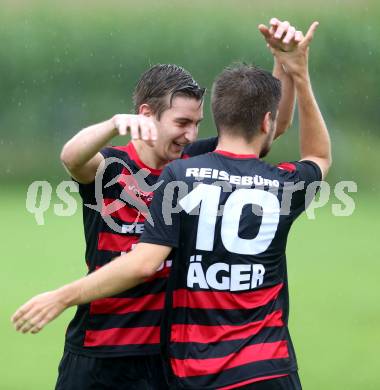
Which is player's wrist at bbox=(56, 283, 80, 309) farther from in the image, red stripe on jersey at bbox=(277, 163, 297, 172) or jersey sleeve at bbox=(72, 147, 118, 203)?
red stripe on jersey at bbox=(277, 163, 297, 172)

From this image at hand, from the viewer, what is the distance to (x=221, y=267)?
9.05ft

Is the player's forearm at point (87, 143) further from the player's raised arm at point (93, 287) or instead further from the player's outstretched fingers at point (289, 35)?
the player's outstretched fingers at point (289, 35)

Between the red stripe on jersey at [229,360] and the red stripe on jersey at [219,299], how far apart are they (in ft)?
0.43

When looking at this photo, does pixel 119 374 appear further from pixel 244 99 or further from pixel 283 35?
pixel 283 35

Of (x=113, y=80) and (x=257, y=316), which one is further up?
(x=113, y=80)

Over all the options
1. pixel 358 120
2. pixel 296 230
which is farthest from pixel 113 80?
pixel 296 230

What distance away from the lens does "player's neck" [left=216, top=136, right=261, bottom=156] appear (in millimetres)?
2842

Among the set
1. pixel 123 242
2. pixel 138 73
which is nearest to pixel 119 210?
pixel 123 242

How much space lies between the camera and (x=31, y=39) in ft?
45.9

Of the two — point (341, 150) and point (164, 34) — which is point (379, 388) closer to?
point (341, 150)

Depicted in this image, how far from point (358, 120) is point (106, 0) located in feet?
13.9

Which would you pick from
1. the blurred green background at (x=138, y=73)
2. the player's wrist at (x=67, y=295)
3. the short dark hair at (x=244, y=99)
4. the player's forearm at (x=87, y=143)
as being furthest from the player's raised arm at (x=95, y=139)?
the blurred green background at (x=138, y=73)

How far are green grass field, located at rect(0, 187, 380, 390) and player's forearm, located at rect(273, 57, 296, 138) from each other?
6.96 feet

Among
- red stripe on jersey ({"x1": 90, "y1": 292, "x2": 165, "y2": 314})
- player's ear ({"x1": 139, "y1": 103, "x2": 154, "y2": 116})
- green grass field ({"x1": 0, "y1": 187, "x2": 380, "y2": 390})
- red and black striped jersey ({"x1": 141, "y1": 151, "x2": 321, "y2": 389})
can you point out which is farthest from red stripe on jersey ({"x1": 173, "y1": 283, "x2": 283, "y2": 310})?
green grass field ({"x1": 0, "y1": 187, "x2": 380, "y2": 390})
